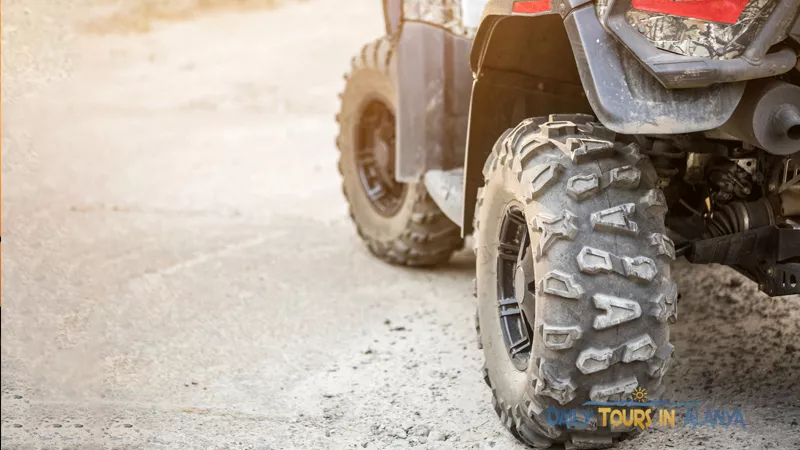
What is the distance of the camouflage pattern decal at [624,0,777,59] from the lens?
2.52 metres

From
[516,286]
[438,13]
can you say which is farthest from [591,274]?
[438,13]

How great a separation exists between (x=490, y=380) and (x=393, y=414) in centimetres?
46

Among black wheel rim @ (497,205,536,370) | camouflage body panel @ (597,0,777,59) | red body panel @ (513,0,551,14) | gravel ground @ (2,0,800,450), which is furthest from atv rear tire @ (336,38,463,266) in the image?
camouflage body panel @ (597,0,777,59)

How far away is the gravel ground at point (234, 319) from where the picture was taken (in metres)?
3.46

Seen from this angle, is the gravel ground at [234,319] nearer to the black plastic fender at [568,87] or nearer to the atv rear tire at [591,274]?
the atv rear tire at [591,274]

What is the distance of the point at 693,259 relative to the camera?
10.6 ft

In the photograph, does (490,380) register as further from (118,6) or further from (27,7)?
(118,6)

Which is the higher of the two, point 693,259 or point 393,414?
point 693,259

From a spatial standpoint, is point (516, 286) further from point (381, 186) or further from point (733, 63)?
point (381, 186)

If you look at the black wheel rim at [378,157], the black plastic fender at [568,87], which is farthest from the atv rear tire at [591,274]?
the black wheel rim at [378,157]

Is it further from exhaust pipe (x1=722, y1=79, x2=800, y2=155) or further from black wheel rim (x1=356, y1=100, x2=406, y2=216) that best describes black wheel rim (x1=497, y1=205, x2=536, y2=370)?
black wheel rim (x1=356, y1=100, x2=406, y2=216)

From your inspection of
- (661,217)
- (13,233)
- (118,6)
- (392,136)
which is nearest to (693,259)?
(661,217)

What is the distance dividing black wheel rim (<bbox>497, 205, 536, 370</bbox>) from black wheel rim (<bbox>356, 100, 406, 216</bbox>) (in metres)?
2.21

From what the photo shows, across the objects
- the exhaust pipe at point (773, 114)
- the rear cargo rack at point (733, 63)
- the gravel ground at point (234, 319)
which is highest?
the rear cargo rack at point (733, 63)
